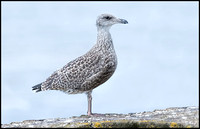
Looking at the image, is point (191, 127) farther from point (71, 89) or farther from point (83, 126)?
point (71, 89)

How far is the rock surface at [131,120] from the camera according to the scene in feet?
48.7

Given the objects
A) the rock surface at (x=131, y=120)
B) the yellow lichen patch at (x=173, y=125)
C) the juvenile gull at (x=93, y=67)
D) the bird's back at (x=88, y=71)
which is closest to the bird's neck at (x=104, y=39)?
the juvenile gull at (x=93, y=67)

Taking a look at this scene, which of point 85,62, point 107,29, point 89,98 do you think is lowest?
point 89,98

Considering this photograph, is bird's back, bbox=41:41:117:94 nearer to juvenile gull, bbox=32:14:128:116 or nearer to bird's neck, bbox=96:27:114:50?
juvenile gull, bbox=32:14:128:116

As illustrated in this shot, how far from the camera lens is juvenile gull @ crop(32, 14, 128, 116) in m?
16.6

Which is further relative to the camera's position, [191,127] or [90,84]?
[90,84]

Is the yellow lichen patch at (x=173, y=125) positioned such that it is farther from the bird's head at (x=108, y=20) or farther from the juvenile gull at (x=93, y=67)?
the bird's head at (x=108, y=20)

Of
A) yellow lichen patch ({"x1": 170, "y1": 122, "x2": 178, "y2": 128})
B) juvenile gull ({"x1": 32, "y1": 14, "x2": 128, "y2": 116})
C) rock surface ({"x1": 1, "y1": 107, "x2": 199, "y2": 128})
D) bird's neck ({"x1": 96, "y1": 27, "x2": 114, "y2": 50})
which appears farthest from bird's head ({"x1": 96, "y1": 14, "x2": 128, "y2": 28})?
yellow lichen patch ({"x1": 170, "y1": 122, "x2": 178, "y2": 128})

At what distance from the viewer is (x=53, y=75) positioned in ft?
59.5

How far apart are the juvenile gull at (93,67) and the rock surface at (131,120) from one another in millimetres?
968

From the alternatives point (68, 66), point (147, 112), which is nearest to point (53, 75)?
point (68, 66)

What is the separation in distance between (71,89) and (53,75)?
130 centimetres

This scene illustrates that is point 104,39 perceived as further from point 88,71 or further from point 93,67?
point 88,71

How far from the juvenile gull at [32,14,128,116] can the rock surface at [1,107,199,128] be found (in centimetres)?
97
